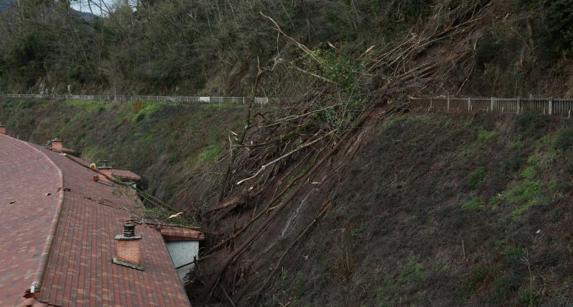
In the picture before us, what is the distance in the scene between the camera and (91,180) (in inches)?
883

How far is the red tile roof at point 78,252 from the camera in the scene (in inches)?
399

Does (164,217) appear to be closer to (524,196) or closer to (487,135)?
(487,135)

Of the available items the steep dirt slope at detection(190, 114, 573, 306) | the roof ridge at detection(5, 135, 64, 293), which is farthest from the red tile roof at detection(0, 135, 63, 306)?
the steep dirt slope at detection(190, 114, 573, 306)

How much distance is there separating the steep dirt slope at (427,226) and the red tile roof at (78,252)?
2.97 metres

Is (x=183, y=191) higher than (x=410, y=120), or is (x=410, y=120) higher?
(x=410, y=120)

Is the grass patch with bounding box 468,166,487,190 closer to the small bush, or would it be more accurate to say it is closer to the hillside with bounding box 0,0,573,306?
the hillside with bounding box 0,0,573,306

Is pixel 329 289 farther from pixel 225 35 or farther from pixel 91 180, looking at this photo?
pixel 225 35

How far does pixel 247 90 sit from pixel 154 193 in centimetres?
1190

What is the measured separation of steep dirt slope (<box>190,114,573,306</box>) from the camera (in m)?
10.6

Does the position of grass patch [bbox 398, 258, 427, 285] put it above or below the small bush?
below

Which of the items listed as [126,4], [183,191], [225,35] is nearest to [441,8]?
[183,191]

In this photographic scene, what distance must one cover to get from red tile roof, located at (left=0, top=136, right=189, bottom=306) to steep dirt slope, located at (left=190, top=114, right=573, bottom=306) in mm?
2974

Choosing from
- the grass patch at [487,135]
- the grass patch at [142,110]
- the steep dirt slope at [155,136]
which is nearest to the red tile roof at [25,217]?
the steep dirt slope at [155,136]

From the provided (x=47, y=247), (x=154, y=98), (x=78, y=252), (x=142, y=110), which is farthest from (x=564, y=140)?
(x=154, y=98)
